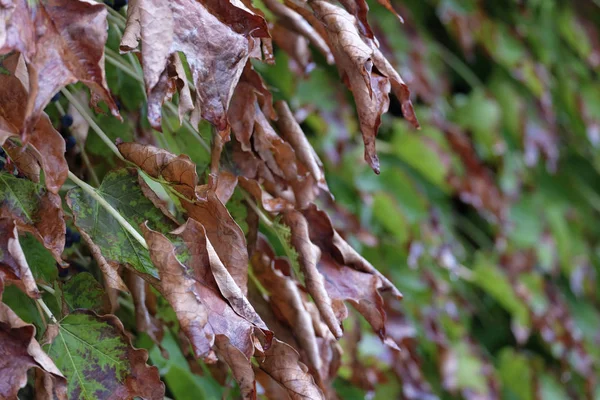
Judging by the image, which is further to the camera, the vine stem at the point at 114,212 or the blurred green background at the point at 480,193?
the blurred green background at the point at 480,193

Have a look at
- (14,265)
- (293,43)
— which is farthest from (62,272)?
(293,43)

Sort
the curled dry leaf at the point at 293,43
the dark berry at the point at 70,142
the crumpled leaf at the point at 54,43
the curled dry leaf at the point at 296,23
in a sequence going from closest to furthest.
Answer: the crumpled leaf at the point at 54,43 < the dark berry at the point at 70,142 < the curled dry leaf at the point at 296,23 < the curled dry leaf at the point at 293,43

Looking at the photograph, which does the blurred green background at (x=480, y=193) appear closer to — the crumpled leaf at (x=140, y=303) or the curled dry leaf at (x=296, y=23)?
the curled dry leaf at (x=296, y=23)

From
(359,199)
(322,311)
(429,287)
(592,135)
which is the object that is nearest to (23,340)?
(322,311)

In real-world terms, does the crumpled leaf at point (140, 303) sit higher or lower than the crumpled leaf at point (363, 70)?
lower

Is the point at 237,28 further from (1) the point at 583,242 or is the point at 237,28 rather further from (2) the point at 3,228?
(1) the point at 583,242

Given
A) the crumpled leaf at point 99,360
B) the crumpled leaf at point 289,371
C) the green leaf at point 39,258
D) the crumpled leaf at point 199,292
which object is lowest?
the green leaf at point 39,258

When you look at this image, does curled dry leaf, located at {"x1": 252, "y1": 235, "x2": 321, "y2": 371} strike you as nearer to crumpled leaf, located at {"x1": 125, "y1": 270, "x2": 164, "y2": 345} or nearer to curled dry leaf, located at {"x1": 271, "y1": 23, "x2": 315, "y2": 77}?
crumpled leaf, located at {"x1": 125, "y1": 270, "x2": 164, "y2": 345}

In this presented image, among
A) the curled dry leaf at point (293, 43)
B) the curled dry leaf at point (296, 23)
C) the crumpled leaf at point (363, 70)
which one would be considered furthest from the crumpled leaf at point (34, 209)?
the curled dry leaf at point (293, 43)
